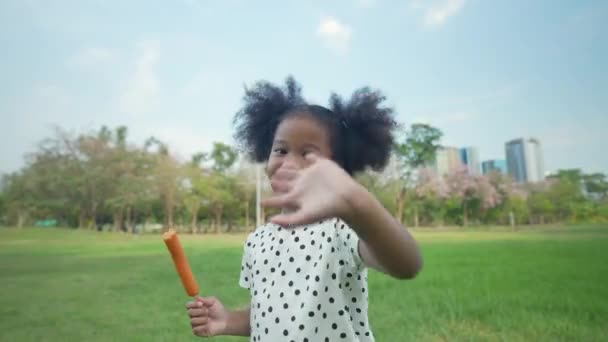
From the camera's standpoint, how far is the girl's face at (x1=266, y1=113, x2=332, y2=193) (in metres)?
1.21

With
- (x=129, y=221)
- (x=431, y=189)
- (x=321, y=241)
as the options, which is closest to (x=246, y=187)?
(x=129, y=221)

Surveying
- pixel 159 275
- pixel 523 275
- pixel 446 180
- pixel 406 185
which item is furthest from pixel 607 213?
pixel 159 275

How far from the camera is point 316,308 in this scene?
1.07m

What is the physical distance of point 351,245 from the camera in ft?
3.53

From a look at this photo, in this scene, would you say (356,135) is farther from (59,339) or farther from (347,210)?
(59,339)

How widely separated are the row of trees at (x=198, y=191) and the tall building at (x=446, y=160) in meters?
0.54

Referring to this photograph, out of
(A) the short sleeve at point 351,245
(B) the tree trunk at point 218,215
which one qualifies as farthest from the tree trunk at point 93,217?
(A) the short sleeve at point 351,245

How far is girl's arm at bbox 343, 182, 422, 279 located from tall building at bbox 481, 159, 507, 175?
3379cm

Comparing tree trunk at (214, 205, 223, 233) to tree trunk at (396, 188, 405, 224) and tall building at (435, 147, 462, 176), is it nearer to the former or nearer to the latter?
tree trunk at (396, 188, 405, 224)

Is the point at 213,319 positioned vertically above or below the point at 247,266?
below

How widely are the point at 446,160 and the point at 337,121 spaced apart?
32.7m

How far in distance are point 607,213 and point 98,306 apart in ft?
110

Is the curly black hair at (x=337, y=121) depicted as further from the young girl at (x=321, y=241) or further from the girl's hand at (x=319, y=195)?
the girl's hand at (x=319, y=195)

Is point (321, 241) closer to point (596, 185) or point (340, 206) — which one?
A: point (340, 206)
